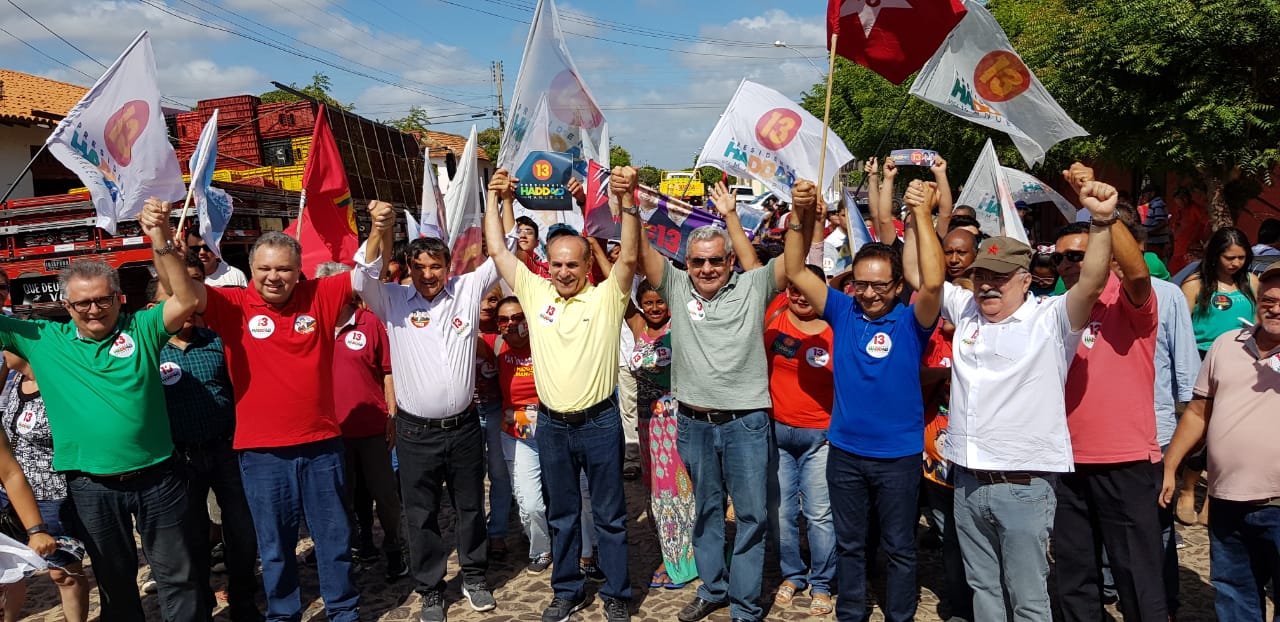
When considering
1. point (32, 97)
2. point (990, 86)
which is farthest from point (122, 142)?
point (32, 97)

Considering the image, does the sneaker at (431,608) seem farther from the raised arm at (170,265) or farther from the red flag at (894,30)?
the red flag at (894,30)

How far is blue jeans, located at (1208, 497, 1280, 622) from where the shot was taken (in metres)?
3.58

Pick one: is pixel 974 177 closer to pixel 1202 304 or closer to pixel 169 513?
pixel 1202 304

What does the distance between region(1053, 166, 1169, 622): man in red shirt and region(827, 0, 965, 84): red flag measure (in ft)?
8.19

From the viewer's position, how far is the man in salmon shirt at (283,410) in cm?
429

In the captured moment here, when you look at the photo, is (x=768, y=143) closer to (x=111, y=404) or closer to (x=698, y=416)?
(x=698, y=416)

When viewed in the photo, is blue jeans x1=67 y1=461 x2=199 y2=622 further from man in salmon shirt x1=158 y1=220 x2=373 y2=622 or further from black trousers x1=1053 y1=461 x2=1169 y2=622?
black trousers x1=1053 y1=461 x2=1169 y2=622

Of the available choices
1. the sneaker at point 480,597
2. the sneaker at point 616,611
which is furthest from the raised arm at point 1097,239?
the sneaker at point 480,597

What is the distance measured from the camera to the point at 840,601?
4340 mm

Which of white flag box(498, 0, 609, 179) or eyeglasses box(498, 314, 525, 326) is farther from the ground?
white flag box(498, 0, 609, 179)

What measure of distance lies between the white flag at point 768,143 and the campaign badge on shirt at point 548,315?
2056 millimetres

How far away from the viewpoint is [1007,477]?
3.58m

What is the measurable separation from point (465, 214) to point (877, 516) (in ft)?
11.7

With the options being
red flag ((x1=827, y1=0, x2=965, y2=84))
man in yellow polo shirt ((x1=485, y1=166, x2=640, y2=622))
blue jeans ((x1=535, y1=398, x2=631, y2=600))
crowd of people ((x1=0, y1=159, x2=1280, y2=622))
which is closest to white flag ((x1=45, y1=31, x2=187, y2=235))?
crowd of people ((x1=0, y1=159, x2=1280, y2=622))
